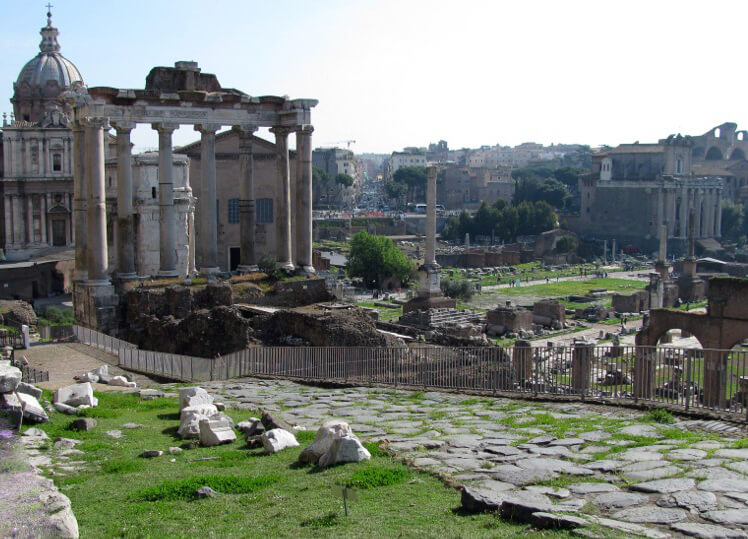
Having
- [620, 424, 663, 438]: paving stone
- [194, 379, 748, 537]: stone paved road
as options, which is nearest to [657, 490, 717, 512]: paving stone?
[194, 379, 748, 537]: stone paved road

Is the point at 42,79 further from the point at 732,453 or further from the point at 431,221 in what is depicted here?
the point at 732,453

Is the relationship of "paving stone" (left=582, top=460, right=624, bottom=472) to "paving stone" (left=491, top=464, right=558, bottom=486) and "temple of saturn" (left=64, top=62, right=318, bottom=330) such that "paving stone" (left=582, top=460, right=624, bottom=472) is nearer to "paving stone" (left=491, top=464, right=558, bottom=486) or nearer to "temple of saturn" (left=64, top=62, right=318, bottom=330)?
"paving stone" (left=491, top=464, right=558, bottom=486)

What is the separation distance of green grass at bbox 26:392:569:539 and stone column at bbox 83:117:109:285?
11.4 meters

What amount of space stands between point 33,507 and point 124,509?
0.83 m

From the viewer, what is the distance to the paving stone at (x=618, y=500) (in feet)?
21.7

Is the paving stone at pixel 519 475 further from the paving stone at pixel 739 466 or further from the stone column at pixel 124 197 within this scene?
the stone column at pixel 124 197

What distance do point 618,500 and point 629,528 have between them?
0.69 m

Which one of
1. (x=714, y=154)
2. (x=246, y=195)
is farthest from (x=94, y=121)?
(x=714, y=154)

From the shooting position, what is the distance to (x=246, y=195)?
2264 centimetres

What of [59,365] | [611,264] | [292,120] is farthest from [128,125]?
[611,264]

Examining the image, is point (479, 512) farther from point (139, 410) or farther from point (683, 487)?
point (139, 410)

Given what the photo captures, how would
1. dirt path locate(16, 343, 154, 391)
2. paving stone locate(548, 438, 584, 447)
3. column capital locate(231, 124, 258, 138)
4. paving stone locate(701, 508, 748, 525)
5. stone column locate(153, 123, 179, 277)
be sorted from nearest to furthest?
paving stone locate(701, 508, 748, 525) → paving stone locate(548, 438, 584, 447) → dirt path locate(16, 343, 154, 391) → stone column locate(153, 123, 179, 277) → column capital locate(231, 124, 258, 138)

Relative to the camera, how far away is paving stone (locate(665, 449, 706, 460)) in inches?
311

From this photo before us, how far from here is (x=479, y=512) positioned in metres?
6.53
